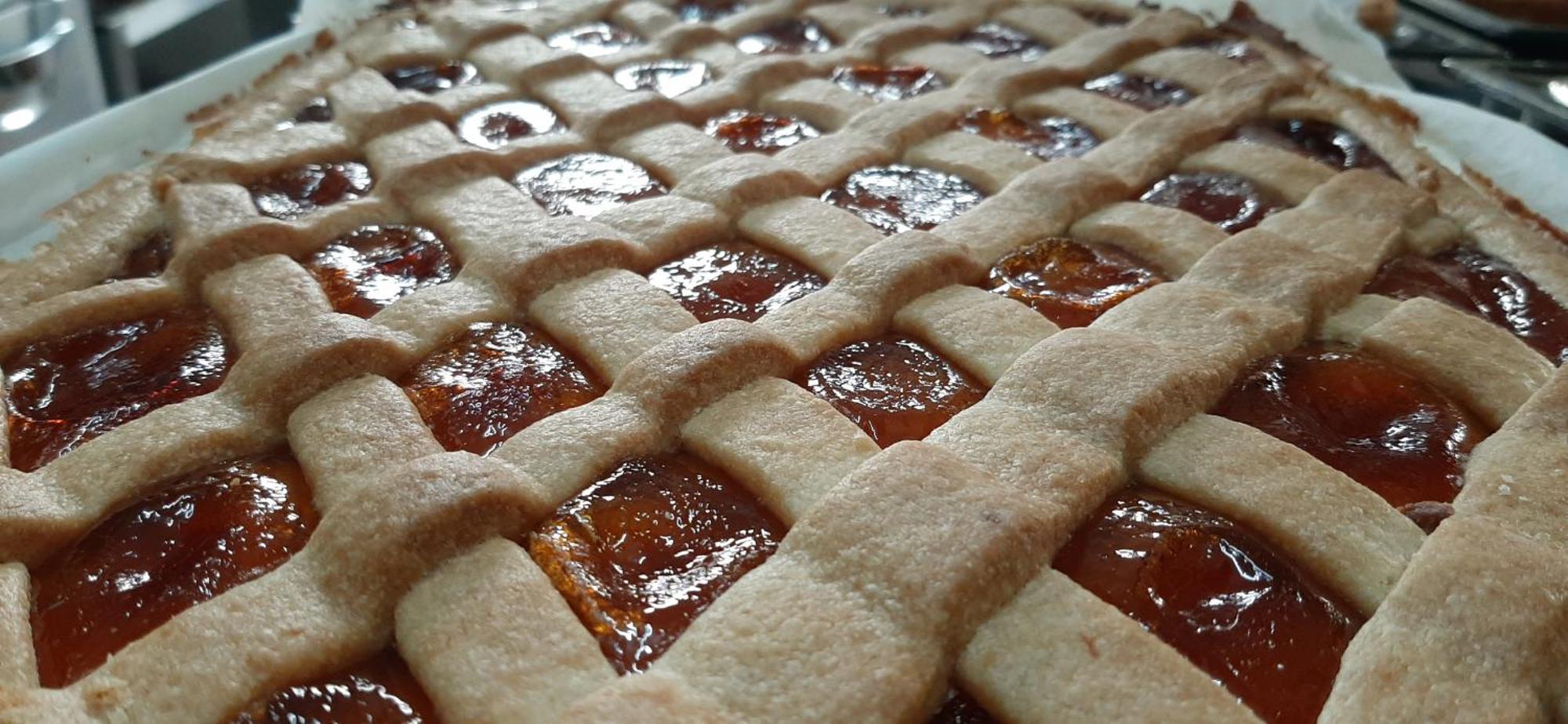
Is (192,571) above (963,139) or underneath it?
underneath

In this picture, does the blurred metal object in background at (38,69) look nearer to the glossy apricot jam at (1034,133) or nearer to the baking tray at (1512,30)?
the glossy apricot jam at (1034,133)

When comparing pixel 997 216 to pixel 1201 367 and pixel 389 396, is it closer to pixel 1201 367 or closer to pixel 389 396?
pixel 1201 367

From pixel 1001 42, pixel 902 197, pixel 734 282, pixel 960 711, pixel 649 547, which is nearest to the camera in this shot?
pixel 960 711

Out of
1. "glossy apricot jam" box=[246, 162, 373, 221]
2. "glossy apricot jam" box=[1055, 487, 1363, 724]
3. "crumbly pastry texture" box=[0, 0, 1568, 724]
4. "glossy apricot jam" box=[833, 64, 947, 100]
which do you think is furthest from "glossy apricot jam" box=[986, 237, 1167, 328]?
"glossy apricot jam" box=[246, 162, 373, 221]

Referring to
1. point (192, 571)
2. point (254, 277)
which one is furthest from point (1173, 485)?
point (254, 277)

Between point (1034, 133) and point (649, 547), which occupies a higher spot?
point (1034, 133)

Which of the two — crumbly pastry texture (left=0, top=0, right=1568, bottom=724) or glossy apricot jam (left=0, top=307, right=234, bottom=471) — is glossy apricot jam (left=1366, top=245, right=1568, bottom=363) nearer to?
crumbly pastry texture (left=0, top=0, right=1568, bottom=724)

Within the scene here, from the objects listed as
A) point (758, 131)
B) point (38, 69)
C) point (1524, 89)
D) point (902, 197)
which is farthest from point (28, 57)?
point (1524, 89)

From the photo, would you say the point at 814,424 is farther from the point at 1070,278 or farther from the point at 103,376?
the point at 103,376
